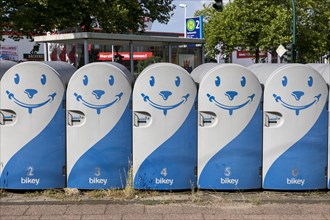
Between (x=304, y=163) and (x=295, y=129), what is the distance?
44 centimetres

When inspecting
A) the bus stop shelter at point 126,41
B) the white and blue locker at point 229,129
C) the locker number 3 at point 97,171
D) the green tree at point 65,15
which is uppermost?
the green tree at point 65,15

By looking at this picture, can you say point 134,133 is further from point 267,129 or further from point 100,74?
point 267,129

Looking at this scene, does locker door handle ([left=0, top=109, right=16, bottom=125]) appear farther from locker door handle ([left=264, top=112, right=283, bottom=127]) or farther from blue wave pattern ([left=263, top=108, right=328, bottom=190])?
blue wave pattern ([left=263, top=108, right=328, bottom=190])

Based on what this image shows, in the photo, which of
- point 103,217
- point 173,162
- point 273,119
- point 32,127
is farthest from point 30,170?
point 273,119

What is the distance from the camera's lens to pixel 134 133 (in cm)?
533

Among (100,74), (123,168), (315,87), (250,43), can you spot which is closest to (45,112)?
(100,74)

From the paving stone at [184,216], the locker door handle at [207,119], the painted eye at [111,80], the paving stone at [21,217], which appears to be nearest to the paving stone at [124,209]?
the paving stone at [184,216]

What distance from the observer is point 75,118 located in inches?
209

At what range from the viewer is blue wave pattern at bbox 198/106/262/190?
532cm

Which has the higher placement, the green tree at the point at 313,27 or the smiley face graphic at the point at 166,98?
the green tree at the point at 313,27

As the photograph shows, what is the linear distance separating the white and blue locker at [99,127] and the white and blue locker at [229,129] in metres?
0.93

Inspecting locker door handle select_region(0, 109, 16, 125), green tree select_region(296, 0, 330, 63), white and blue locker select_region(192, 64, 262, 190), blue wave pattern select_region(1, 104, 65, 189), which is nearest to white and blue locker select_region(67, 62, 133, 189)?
blue wave pattern select_region(1, 104, 65, 189)

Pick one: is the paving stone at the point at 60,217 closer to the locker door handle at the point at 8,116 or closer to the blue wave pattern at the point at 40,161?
the blue wave pattern at the point at 40,161

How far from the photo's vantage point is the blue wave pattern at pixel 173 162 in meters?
5.32
